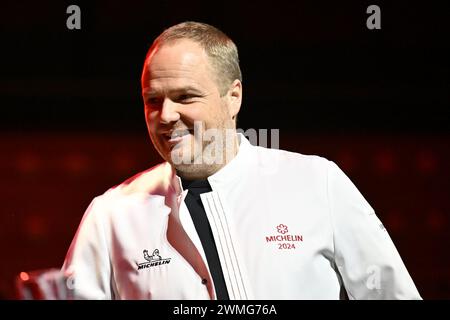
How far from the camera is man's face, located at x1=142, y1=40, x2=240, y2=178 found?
6.78 ft

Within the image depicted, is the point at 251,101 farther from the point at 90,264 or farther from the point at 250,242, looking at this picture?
the point at 90,264

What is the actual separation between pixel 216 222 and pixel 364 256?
A: 422 millimetres

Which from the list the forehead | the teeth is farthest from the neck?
the forehead

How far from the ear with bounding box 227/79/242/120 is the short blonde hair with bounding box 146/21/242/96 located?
2cm

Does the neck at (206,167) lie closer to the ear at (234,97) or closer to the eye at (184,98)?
the ear at (234,97)

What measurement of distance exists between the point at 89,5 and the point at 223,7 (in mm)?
508

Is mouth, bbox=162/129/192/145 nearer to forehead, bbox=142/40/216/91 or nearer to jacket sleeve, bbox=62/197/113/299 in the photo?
forehead, bbox=142/40/216/91

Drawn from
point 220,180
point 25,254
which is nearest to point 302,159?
point 220,180

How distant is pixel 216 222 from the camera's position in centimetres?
211

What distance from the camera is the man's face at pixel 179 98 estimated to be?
207 cm

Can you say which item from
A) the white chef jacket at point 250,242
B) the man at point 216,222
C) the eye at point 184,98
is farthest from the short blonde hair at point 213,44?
the white chef jacket at point 250,242

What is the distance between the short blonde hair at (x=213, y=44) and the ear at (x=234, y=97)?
0.02m

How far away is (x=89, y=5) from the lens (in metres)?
2.84

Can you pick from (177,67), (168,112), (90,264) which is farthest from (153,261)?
(177,67)
